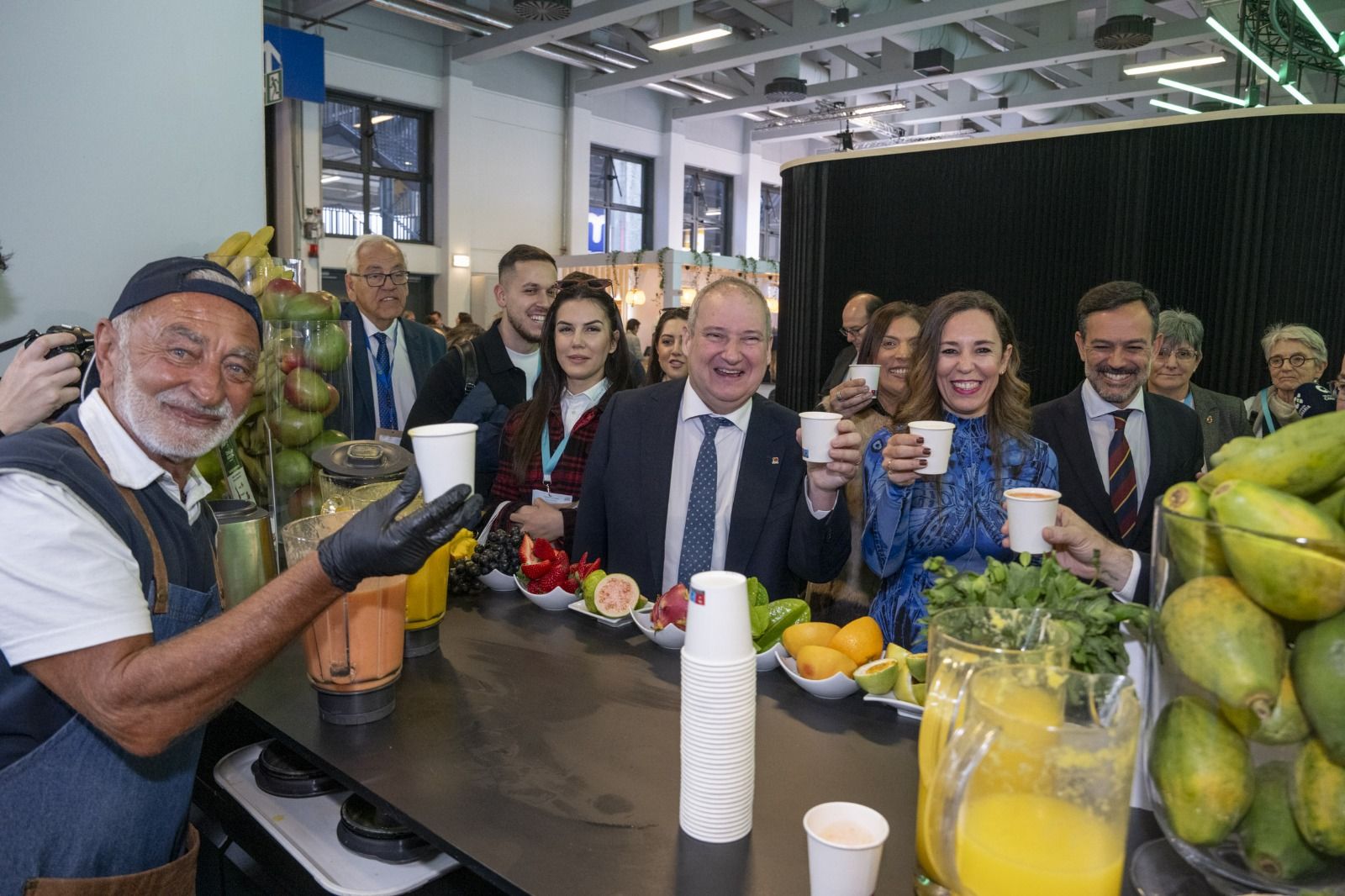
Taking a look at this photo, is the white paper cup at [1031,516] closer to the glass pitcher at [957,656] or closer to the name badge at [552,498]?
the glass pitcher at [957,656]

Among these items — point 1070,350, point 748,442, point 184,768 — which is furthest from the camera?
point 1070,350

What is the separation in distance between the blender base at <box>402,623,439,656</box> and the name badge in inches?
46.8

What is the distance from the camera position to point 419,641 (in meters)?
1.85

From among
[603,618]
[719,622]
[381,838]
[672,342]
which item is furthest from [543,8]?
[719,622]

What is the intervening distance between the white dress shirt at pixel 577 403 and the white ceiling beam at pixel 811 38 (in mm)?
9739

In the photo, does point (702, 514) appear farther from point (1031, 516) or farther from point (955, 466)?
point (1031, 516)

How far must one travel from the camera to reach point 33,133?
9.17 ft

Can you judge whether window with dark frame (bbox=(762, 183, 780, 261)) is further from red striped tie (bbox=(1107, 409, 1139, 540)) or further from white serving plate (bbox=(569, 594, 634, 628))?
white serving plate (bbox=(569, 594, 634, 628))

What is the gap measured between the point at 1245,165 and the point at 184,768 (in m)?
7.25

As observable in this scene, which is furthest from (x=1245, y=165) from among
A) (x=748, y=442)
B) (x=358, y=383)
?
(x=358, y=383)

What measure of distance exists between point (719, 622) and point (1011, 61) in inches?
565

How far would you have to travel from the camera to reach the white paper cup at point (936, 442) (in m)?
2.02

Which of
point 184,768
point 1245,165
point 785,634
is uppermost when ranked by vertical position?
point 1245,165

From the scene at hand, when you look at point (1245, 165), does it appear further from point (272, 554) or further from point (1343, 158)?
point (272, 554)
